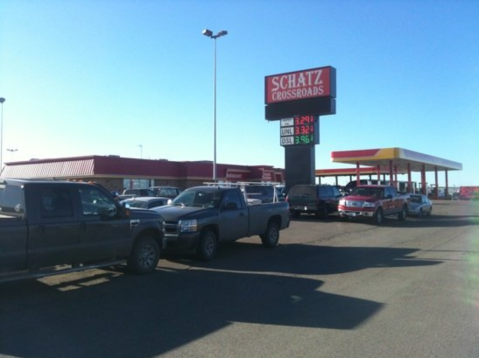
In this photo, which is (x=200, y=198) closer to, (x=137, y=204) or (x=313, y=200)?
(x=137, y=204)

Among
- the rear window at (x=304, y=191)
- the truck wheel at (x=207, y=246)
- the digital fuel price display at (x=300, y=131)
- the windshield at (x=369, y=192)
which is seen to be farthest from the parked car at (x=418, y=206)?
the truck wheel at (x=207, y=246)

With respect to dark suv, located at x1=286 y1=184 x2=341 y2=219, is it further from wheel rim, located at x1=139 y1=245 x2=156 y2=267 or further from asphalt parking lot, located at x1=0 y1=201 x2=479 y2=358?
wheel rim, located at x1=139 y1=245 x2=156 y2=267

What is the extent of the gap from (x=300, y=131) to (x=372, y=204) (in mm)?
8262

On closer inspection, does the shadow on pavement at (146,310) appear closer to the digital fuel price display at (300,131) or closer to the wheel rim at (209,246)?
the wheel rim at (209,246)

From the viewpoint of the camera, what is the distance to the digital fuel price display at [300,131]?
90.8 ft

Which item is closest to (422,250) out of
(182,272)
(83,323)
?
(182,272)

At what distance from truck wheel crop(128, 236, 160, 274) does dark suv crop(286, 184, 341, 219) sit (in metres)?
15.1

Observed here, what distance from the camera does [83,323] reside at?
5988mm

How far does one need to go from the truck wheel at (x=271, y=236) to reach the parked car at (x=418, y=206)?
47.3 feet

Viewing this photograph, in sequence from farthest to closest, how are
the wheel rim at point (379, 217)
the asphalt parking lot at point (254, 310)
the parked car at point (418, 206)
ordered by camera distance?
the parked car at point (418, 206), the wheel rim at point (379, 217), the asphalt parking lot at point (254, 310)

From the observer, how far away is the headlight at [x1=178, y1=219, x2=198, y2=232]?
10328 mm

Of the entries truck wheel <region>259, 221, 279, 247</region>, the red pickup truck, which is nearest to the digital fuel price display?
the red pickup truck

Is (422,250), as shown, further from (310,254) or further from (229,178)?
(229,178)

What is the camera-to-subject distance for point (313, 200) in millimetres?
23547
